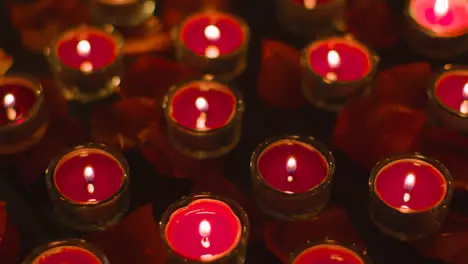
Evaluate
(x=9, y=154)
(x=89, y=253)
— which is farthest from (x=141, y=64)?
(x=89, y=253)

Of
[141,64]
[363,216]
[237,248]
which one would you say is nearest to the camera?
[237,248]

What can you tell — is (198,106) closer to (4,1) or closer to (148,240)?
(148,240)

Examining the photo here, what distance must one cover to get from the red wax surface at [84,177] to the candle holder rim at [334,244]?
318mm

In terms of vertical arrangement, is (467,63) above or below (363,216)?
above

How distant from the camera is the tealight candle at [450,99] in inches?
50.8

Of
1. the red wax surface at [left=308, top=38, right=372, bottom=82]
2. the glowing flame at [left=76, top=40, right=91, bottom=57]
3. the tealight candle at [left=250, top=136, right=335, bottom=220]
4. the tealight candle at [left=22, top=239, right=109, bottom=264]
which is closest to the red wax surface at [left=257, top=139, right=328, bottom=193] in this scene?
the tealight candle at [left=250, top=136, right=335, bottom=220]

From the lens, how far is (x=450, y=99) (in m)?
1.37

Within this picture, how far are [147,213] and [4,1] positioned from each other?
26.7 inches

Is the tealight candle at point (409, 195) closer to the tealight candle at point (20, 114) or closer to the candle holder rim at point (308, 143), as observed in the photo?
the candle holder rim at point (308, 143)

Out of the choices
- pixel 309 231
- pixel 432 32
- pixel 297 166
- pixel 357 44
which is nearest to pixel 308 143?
pixel 297 166

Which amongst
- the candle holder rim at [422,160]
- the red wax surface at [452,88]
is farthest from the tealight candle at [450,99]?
the candle holder rim at [422,160]

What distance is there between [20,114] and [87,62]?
18cm

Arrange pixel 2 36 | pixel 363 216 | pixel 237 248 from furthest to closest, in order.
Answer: pixel 2 36, pixel 363 216, pixel 237 248

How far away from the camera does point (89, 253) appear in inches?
43.9
